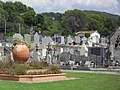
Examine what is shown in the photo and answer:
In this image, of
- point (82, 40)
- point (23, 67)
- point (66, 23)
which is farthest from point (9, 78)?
point (66, 23)

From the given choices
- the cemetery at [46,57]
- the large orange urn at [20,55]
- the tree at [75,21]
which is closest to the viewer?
the cemetery at [46,57]

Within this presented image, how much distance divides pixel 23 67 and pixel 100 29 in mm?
102382

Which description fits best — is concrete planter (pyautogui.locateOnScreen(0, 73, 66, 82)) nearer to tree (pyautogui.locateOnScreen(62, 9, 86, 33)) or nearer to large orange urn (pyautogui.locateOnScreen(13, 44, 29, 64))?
large orange urn (pyautogui.locateOnScreen(13, 44, 29, 64))

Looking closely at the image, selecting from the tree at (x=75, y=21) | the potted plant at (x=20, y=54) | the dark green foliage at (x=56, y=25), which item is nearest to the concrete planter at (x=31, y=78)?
the potted plant at (x=20, y=54)

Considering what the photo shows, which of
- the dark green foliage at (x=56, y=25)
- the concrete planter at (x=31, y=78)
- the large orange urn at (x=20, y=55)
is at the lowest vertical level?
the concrete planter at (x=31, y=78)

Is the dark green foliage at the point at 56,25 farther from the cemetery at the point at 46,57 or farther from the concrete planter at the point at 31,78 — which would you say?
the concrete planter at the point at 31,78

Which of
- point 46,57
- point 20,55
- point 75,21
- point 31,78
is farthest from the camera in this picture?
point 75,21

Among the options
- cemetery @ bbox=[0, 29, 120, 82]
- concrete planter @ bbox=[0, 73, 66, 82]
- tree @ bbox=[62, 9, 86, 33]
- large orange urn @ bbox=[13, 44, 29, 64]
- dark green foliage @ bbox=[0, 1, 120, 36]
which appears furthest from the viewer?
tree @ bbox=[62, 9, 86, 33]

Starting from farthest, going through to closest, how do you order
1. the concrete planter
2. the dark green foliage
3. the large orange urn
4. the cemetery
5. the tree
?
the tree < the dark green foliage < the large orange urn < the cemetery < the concrete planter

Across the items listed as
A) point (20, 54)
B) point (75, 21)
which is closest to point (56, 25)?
point (75, 21)

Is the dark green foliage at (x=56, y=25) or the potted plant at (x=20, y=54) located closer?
the potted plant at (x=20, y=54)

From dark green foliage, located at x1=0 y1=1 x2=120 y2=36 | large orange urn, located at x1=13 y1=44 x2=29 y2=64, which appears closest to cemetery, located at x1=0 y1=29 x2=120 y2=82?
large orange urn, located at x1=13 y1=44 x2=29 y2=64

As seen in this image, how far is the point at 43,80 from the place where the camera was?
24.2 meters

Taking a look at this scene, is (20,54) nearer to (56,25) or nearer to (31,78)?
(31,78)
